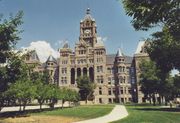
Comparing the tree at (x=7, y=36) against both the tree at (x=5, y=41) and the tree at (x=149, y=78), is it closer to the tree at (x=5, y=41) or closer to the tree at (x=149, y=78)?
the tree at (x=5, y=41)

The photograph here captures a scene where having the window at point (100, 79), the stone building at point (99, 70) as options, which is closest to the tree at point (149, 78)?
the stone building at point (99, 70)

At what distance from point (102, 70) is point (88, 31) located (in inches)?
860

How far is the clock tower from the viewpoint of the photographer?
132712 millimetres

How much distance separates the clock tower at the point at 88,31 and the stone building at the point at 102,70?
3681 mm

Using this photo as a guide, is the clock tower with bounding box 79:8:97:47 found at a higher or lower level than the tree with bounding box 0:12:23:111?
higher

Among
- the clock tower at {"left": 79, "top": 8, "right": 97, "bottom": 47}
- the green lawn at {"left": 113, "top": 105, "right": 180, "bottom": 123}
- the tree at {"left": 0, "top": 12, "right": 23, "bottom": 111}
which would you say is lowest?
the green lawn at {"left": 113, "top": 105, "right": 180, "bottom": 123}

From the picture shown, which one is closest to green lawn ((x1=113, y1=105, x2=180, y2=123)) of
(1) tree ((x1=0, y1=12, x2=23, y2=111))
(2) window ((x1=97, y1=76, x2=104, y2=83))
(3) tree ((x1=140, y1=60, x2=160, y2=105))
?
(1) tree ((x1=0, y1=12, x2=23, y2=111))

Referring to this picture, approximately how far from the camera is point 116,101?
121375 mm

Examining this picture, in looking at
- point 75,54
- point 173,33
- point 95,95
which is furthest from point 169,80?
point 173,33

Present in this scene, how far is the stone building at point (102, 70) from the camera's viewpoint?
121 meters

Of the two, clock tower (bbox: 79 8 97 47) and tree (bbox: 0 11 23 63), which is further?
clock tower (bbox: 79 8 97 47)

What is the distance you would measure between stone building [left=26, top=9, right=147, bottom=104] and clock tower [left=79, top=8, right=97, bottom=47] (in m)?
3.68

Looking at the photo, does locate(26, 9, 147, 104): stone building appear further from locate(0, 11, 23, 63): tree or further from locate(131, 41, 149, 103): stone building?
locate(0, 11, 23, 63): tree

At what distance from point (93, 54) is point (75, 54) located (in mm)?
7326
